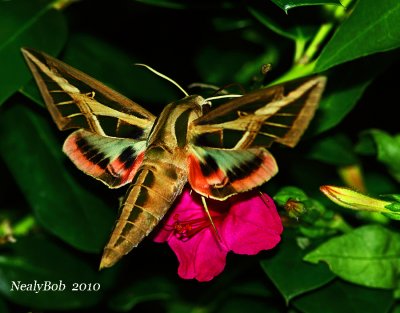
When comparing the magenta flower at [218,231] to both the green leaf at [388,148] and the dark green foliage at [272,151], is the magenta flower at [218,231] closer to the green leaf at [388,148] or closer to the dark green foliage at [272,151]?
the dark green foliage at [272,151]

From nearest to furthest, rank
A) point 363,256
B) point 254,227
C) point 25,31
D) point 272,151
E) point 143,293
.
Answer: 1. point 254,227
2. point 363,256
3. point 272,151
4. point 25,31
5. point 143,293

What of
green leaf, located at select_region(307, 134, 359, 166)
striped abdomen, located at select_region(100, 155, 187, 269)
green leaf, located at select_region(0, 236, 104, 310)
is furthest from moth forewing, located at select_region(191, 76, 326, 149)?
green leaf, located at select_region(0, 236, 104, 310)

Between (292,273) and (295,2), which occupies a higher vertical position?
(295,2)

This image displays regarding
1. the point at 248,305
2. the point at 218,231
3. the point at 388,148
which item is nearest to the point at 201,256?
the point at 218,231

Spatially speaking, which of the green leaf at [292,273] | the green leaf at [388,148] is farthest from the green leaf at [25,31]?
the green leaf at [388,148]

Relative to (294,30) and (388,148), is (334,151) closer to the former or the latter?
(388,148)

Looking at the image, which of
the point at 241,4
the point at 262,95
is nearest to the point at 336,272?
the point at 262,95

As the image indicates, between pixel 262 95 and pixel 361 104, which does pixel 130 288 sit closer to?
pixel 361 104

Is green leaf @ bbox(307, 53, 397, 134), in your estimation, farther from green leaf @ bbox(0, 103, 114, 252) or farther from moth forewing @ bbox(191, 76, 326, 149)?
green leaf @ bbox(0, 103, 114, 252)
